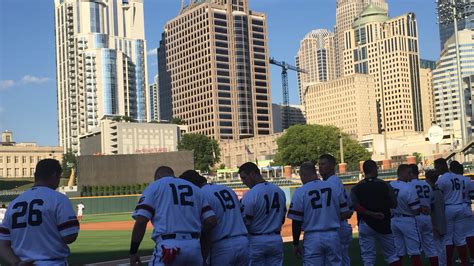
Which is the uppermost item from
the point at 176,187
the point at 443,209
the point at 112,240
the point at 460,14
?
the point at 460,14

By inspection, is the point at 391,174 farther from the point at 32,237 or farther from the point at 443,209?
the point at 32,237

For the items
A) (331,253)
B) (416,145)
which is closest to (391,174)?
(331,253)

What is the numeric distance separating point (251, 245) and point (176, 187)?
2.26 m

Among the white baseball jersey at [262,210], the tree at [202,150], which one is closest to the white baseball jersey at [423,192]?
the white baseball jersey at [262,210]

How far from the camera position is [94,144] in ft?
603

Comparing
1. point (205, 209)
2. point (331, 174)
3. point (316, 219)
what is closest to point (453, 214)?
Result: point (331, 174)

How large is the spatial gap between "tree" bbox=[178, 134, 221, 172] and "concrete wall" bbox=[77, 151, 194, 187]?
70405mm

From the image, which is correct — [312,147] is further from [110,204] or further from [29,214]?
[29,214]

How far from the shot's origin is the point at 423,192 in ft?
36.9

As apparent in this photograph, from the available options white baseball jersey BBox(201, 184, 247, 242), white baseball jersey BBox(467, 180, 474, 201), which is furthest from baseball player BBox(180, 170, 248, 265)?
white baseball jersey BBox(467, 180, 474, 201)

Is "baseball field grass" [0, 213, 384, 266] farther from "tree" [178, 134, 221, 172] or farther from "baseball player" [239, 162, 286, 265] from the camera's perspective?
"tree" [178, 134, 221, 172]

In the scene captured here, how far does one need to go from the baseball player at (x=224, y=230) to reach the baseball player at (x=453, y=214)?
5887mm

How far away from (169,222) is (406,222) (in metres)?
5.56

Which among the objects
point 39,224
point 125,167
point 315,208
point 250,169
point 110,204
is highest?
point 125,167
